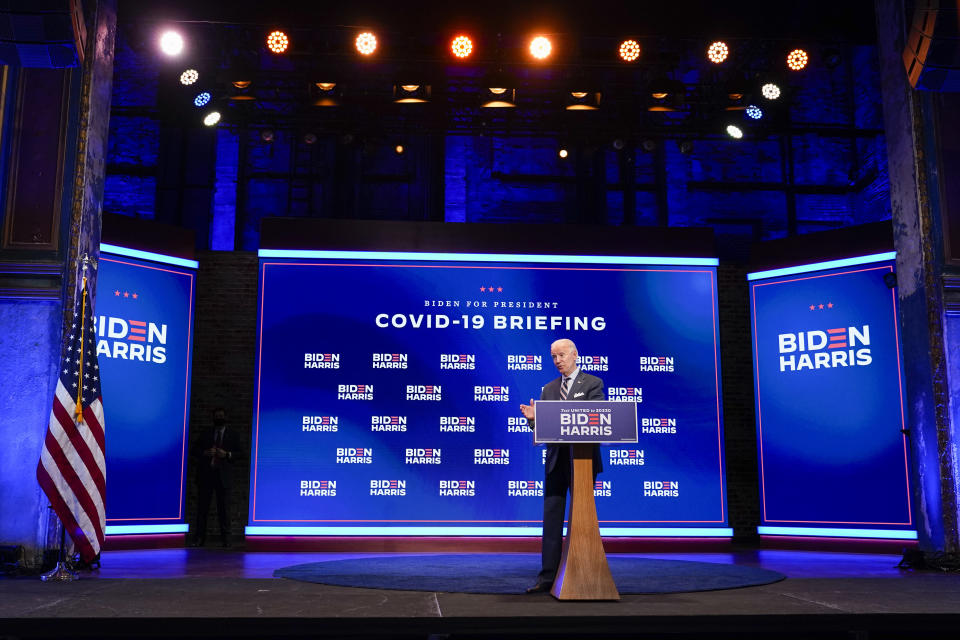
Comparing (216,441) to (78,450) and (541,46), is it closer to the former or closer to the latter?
(78,450)

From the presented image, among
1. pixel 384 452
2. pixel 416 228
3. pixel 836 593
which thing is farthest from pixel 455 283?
pixel 836 593

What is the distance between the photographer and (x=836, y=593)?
5434mm

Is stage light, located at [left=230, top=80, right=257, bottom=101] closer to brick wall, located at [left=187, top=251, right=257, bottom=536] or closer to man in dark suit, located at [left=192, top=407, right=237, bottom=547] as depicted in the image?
brick wall, located at [left=187, top=251, right=257, bottom=536]

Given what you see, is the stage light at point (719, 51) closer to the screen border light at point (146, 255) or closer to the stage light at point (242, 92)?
the stage light at point (242, 92)

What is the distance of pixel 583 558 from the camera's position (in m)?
4.93

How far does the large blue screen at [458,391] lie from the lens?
32.0 feet

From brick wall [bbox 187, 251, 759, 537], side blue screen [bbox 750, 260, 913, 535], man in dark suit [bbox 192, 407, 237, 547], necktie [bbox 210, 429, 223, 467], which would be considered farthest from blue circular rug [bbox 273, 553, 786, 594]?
brick wall [bbox 187, 251, 759, 537]

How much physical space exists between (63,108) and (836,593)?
7.03m

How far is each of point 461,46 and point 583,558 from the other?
656 cm

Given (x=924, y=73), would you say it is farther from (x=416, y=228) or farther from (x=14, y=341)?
(x=14, y=341)

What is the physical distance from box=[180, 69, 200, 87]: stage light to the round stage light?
7.08 metres

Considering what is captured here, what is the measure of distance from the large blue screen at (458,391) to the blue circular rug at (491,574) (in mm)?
1760

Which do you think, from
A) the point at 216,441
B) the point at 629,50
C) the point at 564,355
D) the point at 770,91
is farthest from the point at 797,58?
the point at 216,441

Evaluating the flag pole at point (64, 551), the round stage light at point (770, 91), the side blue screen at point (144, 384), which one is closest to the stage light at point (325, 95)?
the side blue screen at point (144, 384)
